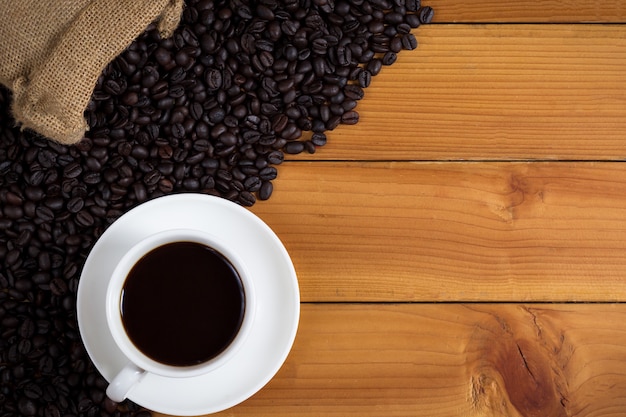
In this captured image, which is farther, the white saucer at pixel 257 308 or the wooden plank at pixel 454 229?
the wooden plank at pixel 454 229

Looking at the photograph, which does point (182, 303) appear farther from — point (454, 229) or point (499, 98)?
point (499, 98)

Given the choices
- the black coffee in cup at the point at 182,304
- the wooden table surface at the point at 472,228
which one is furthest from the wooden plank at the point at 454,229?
the black coffee in cup at the point at 182,304

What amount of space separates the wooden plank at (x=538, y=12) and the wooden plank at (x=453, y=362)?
556 mm

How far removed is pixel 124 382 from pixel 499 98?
862 mm

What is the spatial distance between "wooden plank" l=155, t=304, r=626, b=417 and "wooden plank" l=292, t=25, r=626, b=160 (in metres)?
0.30

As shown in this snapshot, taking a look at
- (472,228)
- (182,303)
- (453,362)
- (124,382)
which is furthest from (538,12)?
(124,382)

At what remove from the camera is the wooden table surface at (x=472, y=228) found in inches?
51.4

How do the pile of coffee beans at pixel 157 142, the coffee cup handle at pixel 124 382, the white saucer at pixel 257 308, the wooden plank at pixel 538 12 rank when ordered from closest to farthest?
1. the coffee cup handle at pixel 124 382
2. the white saucer at pixel 257 308
3. the pile of coffee beans at pixel 157 142
4. the wooden plank at pixel 538 12

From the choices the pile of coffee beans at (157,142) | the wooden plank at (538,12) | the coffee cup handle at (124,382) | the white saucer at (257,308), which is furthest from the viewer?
the wooden plank at (538,12)

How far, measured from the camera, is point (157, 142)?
49.8 inches

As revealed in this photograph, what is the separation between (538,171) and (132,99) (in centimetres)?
78

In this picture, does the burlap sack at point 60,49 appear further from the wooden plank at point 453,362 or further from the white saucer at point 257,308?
the wooden plank at point 453,362

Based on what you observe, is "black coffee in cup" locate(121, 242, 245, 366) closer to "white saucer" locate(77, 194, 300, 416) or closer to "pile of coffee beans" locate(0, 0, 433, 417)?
"white saucer" locate(77, 194, 300, 416)

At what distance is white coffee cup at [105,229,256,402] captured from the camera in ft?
3.33
